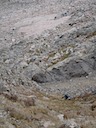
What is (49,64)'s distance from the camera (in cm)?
2831

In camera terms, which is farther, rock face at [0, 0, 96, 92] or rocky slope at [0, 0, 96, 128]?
rock face at [0, 0, 96, 92]

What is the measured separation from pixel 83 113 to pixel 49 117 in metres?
2.91

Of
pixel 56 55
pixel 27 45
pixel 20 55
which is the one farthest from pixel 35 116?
pixel 27 45

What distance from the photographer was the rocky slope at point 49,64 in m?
17.3

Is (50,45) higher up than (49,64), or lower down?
higher up

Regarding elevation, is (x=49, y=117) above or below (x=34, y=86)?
above

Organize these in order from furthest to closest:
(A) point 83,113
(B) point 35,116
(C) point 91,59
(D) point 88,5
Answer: (D) point 88,5 → (C) point 91,59 → (A) point 83,113 → (B) point 35,116

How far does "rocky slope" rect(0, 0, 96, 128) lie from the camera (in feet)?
56.9

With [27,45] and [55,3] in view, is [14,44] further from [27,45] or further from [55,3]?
[55,3]

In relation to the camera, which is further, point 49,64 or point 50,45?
point 50,45

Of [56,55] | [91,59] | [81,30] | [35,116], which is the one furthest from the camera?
[81,30]

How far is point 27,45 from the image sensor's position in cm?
3362

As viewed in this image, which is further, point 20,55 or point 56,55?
point 20,55

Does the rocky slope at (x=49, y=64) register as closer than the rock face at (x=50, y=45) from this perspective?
Yes
